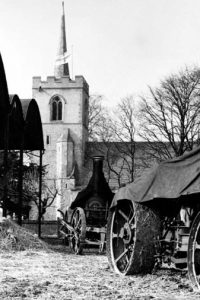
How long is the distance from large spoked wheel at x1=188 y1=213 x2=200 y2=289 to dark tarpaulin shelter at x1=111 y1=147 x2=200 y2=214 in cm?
39

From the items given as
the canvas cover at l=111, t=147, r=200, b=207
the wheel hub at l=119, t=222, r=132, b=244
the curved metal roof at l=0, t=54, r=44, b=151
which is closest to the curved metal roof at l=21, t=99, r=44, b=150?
the curved metal roof at l=0, t=54, r=44, b=151

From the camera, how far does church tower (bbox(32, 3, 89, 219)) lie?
244 ft

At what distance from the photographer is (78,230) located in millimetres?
14953

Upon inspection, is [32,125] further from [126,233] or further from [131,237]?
[131,237]

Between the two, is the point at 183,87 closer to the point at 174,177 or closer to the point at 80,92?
the point at 174,177

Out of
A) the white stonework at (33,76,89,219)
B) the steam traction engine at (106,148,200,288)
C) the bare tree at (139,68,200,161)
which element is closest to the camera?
the steam traction engine at (106,148,200,288)

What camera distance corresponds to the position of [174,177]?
785cm

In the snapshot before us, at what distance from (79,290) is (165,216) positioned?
2.29 m

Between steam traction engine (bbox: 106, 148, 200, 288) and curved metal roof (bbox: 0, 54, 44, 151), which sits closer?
→ steam traction engine (bbox: 106, 148, 200, 288)

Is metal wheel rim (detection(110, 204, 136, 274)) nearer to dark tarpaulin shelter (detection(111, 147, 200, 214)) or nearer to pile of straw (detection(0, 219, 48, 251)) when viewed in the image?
dark tarpaulin shelter (detection(111, 147, 200, 214))

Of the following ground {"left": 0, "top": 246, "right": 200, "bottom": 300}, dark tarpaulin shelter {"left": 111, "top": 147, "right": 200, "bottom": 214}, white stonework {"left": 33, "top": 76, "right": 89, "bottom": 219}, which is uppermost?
white stonework {"left": 33, "top": 76, "right": 89, "bottom": 219}

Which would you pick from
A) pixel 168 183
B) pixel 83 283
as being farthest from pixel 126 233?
pixel 83 283

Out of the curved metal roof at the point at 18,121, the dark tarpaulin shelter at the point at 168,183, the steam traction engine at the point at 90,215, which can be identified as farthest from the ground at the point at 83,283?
the curved metal roof at the point at 18,121

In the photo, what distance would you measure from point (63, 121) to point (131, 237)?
224ft
